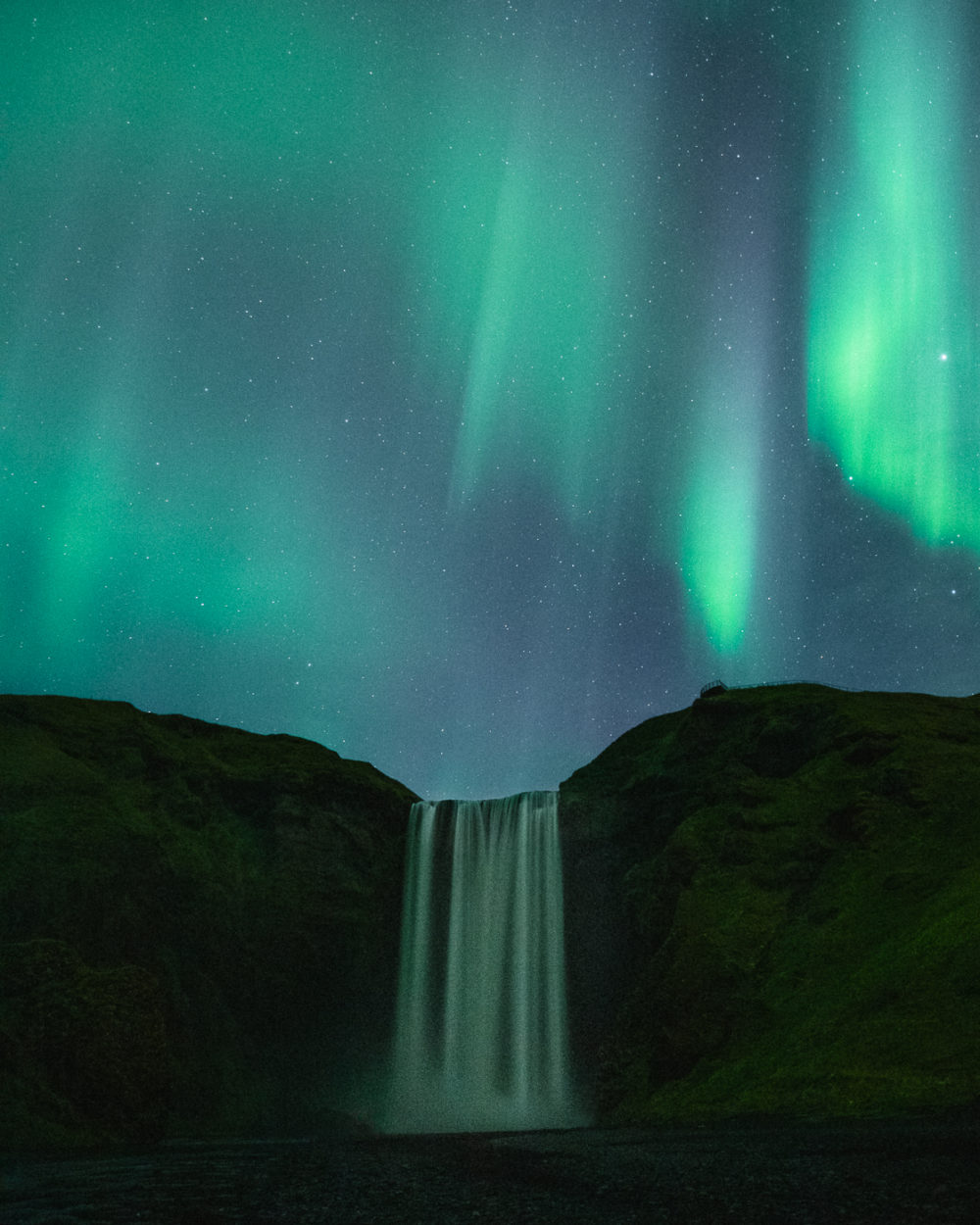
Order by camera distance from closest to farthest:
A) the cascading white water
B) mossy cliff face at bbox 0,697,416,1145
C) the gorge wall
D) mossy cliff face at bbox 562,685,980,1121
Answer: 1. mossy cliff face at bbox 562,685,980,1121
2. the gorge wall
3. mossy cliff face at bbox 0,697,416,1145
4. the cascading white water

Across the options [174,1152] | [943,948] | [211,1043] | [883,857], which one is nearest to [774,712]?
[883,857]

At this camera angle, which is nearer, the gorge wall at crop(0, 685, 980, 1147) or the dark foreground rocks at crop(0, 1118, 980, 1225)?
the dark foreground rocks at crop(0, 1118, 980, 1225)

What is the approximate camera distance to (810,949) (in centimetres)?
3875

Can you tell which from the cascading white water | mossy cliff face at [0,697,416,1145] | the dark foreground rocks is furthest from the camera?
the cascading white water

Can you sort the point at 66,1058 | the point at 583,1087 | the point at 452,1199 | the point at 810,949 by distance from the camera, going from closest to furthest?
the point at 452,1199
the point at 66,1058
the point at 810,949
the point at 583,1087

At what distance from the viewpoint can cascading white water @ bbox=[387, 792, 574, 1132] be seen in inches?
2154

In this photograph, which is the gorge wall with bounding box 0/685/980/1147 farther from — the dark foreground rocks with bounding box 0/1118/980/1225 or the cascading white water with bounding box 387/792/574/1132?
the dark foreground rocks with bounding box 0/1118/980/1225

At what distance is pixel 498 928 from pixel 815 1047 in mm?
31841

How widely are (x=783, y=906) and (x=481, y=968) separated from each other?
23323 millimetres

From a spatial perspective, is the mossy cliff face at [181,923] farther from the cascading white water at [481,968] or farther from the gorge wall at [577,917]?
the cascading white water at [481,968]

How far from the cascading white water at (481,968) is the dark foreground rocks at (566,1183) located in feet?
105

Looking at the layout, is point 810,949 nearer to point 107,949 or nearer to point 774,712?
point 774,712

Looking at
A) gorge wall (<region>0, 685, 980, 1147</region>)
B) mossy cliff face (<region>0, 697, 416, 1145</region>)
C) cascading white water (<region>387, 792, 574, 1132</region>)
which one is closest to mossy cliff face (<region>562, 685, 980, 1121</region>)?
gorge wall (<region>0, 685, 980, 1147</region>)

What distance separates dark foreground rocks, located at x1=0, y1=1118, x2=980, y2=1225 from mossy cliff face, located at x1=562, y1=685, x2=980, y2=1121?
19.9 ft
